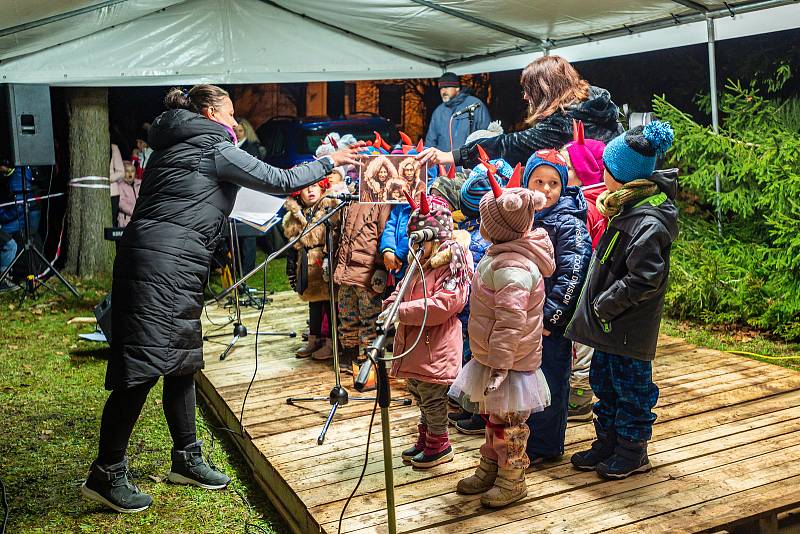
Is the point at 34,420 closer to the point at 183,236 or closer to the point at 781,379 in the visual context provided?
the point at 183,236

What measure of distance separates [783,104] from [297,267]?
435cm

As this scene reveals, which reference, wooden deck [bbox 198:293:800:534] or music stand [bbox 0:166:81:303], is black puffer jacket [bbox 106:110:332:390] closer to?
wooden deck [bbox 198:293:800:534]

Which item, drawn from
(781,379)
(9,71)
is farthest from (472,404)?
(9,71)

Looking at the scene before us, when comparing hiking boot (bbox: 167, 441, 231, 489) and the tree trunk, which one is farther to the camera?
the tree trunk

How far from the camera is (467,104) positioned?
8.56 m

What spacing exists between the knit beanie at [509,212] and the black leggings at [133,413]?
1682 millimetres

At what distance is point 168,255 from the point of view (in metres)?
3.70

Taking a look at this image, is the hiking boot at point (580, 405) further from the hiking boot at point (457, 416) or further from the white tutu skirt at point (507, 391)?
the white tutu skirt at point (507, 391)

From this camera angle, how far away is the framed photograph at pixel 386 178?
13.4ft

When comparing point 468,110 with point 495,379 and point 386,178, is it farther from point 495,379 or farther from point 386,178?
point 495,379

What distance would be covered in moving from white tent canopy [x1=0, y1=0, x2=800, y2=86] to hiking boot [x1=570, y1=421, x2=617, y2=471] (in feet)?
13.1

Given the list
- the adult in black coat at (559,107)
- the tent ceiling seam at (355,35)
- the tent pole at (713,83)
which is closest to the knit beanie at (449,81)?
the tent ceiling seam at (355,35)

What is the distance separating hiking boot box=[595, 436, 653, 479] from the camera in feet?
11.7

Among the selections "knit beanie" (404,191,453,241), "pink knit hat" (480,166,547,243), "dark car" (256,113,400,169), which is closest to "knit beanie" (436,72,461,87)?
"dark car" (256,113,400,169)
